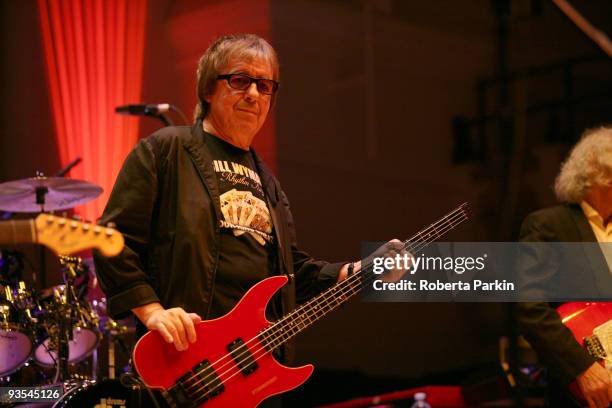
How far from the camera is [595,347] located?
10.8ft

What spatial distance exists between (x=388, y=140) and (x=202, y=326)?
10.8 feet

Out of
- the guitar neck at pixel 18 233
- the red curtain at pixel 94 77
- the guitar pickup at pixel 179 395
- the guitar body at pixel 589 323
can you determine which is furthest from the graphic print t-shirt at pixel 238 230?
the red curtain at pixel 94 77

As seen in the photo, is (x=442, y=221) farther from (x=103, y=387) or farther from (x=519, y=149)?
(x=519, y=149)

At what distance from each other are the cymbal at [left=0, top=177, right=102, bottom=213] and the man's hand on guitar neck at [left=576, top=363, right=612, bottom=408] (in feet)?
8.66

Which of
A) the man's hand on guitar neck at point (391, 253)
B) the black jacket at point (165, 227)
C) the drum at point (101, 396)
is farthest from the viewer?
the man's hand on guitar neck at point (391, 253)

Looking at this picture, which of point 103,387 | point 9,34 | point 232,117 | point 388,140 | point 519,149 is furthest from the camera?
point 519,149

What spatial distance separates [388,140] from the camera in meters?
5.37

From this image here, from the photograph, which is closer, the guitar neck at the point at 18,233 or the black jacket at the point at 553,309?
the guitar neck at the point at 18,233

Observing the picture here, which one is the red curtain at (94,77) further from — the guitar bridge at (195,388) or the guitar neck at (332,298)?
the guitar bridge at (195,388)

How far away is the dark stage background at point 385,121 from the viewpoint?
465 cm

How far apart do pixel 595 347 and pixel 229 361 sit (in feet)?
5.76

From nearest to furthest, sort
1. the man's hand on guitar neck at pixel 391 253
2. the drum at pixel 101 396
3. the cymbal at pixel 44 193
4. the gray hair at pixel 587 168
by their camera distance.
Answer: the drum at pixel 101 396 → the man's hand on guitar neck at pixel 391 253 → the gray hair at pixel 587 168 → the cymbal at pixel 44 193

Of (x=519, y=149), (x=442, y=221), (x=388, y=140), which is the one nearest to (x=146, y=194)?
(x=442, y=221)

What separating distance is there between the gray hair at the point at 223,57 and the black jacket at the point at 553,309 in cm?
152
